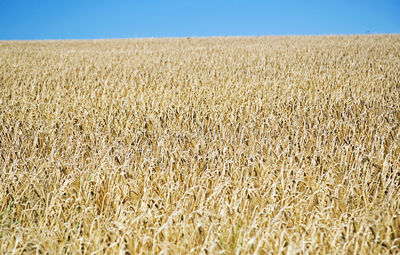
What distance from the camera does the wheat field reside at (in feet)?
6.02

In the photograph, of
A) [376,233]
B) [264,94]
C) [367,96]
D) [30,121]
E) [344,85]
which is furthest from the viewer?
[344,85]

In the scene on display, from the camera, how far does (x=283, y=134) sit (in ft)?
12.0

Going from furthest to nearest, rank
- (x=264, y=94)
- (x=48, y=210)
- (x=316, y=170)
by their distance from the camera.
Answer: (x=264, y=94) < (x=316, y=170) < (x=48, y=210)

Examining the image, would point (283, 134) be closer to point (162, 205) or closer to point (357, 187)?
point (357, 187)

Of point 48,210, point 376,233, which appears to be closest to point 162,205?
point 48,210

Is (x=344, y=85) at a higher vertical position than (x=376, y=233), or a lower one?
higher

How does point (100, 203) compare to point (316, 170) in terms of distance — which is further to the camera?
point (316, 170)

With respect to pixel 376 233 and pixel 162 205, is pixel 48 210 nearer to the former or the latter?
pixel 162 205

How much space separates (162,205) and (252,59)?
31.2ft

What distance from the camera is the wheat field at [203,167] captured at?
183cm

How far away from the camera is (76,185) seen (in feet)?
8.24

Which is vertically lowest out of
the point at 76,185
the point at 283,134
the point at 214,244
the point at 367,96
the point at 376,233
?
the point at 214,244

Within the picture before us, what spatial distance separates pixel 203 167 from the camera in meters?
2.79

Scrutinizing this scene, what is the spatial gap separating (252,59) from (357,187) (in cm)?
925
